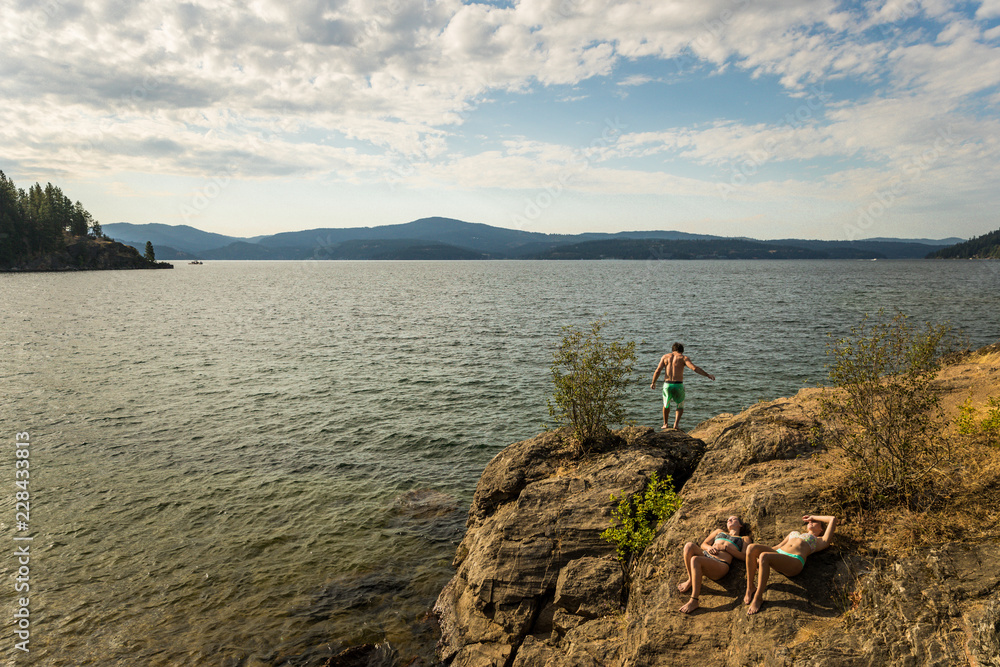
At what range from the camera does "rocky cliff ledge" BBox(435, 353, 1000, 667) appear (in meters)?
6.30

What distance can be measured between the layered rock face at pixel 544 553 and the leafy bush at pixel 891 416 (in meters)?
4.06

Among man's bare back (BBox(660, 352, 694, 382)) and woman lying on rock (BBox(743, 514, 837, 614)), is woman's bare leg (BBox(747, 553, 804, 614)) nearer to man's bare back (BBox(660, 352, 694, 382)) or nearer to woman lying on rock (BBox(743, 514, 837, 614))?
woman lying on rock (BBox(743, 514, 837, 614))

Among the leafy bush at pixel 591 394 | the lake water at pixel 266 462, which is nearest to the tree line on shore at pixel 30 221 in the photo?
the lake water at pixel 266 462

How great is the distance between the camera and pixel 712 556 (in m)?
8.17

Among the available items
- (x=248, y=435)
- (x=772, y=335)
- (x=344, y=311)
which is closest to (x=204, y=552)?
(x=248, y=435)

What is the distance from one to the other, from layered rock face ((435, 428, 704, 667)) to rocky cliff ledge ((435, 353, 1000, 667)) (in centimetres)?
3

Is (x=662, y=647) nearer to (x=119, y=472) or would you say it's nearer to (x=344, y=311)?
(x=119, y=472)

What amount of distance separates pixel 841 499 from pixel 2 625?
1808 cm

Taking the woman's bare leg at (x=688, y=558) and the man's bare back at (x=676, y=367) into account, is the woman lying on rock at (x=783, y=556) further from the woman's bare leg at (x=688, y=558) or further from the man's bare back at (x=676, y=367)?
the man's bare back at (x=676, y=367)

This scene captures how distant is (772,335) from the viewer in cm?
4419

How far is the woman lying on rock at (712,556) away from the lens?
8028 mm

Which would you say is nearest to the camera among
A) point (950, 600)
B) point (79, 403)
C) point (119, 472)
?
point (950, 600)

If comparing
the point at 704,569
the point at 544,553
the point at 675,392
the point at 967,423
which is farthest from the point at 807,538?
the point at 675,392

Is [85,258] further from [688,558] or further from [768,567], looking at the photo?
[768,567]
